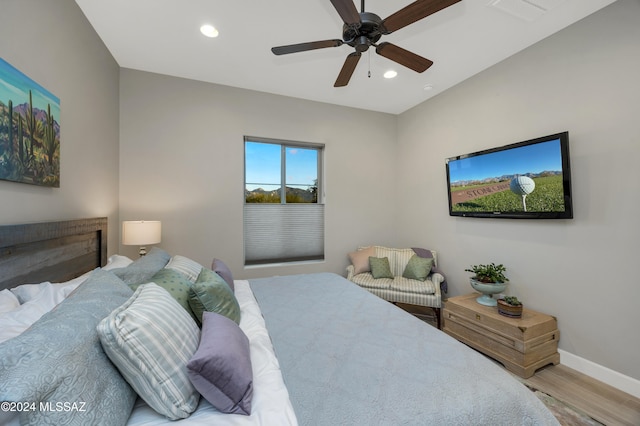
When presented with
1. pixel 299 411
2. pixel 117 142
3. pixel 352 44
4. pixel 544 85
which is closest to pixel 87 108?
pixel 117 142

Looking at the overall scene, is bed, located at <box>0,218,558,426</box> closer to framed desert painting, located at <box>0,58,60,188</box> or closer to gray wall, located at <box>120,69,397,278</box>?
framed desert painting, located at <box>0,58,60,188</box>

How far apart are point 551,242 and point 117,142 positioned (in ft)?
14.9

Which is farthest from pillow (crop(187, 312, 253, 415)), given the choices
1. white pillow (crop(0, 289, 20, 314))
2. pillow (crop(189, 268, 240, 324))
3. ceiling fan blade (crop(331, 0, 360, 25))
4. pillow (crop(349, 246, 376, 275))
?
pillow (crop(349, 246, 376, 275))

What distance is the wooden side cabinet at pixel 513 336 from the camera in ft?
6.98

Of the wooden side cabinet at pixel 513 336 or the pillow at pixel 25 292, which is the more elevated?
the pillow at pixel 25 292

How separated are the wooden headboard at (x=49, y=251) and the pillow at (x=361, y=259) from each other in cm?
284

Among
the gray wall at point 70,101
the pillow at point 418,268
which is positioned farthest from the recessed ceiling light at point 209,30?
the pillow at point 418,268

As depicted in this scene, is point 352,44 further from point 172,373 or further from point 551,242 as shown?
point 551,242

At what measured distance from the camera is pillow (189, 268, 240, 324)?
144 cm

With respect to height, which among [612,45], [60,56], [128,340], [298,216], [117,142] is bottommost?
[128,340]

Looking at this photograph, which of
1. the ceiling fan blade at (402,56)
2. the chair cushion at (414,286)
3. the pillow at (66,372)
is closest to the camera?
the pillow at (66,372)

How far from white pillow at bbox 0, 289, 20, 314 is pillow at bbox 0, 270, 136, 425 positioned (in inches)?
13.8

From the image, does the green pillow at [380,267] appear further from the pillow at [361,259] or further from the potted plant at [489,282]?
the potted plant at [489,282]

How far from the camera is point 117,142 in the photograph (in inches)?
111
